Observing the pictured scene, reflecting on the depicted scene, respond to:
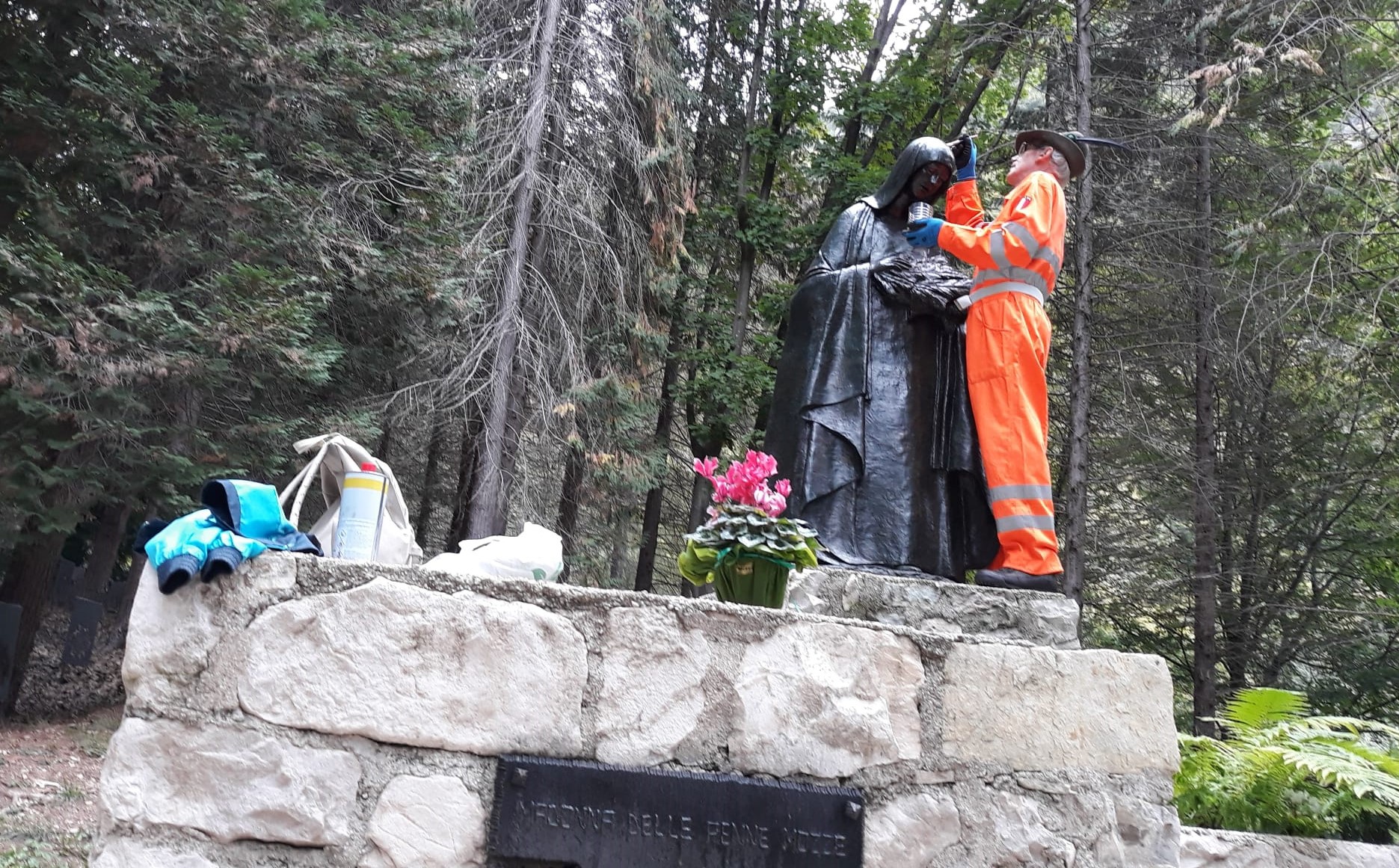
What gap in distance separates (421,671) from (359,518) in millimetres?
599

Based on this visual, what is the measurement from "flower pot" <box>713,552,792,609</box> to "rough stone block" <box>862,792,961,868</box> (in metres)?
0.61

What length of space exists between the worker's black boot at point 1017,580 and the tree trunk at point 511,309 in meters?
7.06

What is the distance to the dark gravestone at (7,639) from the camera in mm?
8664

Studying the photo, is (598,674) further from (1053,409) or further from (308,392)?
(1053,409)

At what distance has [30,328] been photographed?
686cm

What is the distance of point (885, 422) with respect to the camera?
3744mm

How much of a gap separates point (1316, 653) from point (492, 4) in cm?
1097

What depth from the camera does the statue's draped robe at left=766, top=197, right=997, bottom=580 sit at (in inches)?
143

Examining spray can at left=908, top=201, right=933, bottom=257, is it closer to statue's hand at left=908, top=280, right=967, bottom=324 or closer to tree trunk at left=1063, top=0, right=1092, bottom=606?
statue's hand at left=908, top=280, right=967, bottom=324

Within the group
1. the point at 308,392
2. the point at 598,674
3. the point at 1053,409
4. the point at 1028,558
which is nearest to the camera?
the point at 598,674

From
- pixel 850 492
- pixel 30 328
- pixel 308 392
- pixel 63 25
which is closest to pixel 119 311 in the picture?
pixel 30 328

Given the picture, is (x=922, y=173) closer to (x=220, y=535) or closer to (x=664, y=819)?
(x=664, y=819)

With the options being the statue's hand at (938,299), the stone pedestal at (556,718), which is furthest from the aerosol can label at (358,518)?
the statue's hand at (938,299)

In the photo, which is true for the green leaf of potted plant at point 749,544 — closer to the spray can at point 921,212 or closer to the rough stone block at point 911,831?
the rough stone block at point 911,831
